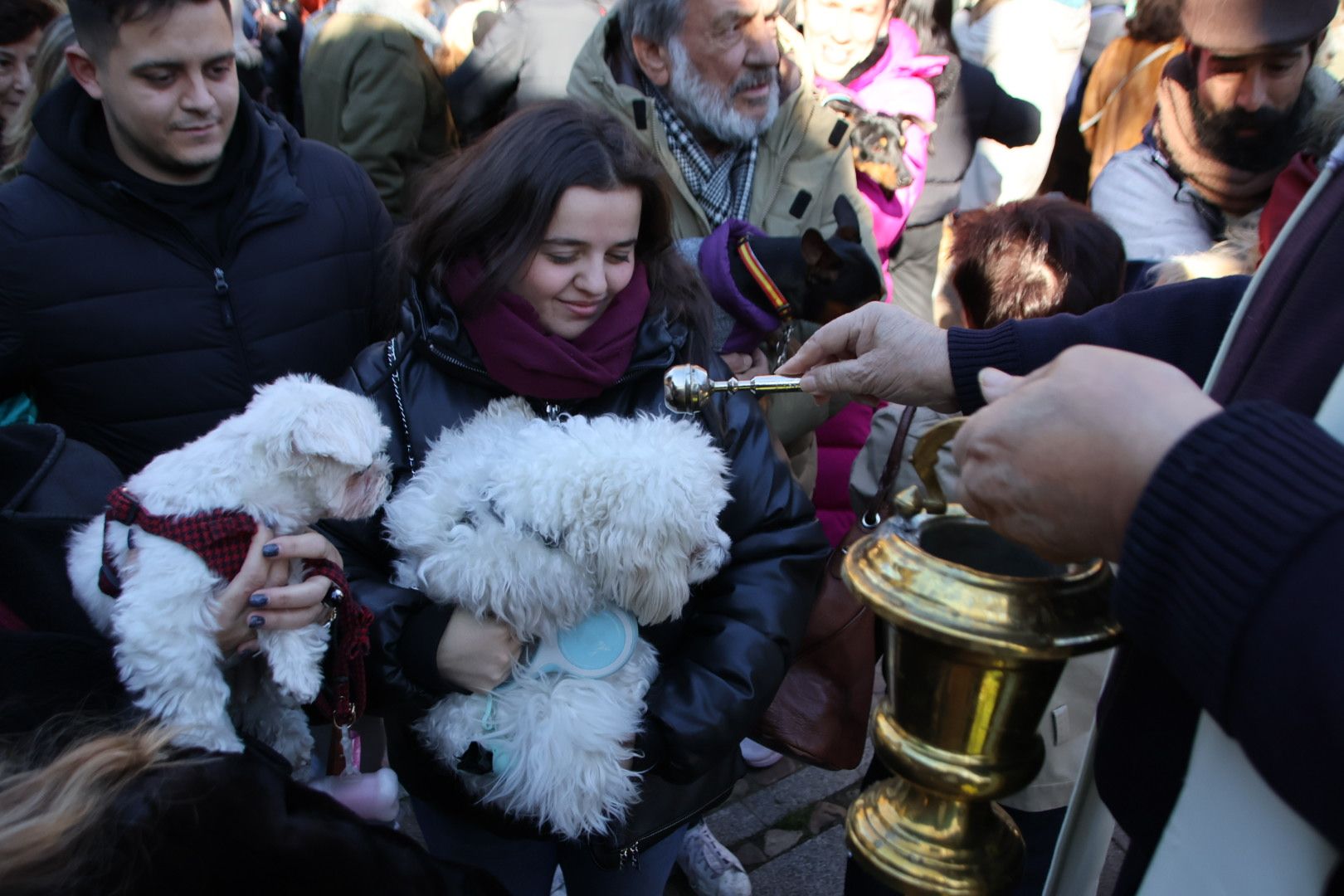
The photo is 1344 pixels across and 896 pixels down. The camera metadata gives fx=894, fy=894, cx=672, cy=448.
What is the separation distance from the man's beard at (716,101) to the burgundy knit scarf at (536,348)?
150 centimetres

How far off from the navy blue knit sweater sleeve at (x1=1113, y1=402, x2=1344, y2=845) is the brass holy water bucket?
14 cm

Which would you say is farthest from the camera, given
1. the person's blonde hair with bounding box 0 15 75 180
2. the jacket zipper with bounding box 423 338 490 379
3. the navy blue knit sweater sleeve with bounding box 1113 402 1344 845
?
the person's blonde hair with bounding box 0 15 75 180

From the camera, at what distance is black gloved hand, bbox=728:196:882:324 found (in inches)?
115

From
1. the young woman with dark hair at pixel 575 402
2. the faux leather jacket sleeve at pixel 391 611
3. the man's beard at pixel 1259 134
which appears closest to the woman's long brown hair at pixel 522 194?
the young woman with dark hair at pixel 575 402

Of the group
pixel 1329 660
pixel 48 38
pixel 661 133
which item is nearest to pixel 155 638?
pixel 1329 660

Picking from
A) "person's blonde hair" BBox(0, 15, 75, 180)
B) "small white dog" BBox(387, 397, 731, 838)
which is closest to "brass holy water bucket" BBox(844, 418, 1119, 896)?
"small white dog" BBox(387, 397, 731, 838)

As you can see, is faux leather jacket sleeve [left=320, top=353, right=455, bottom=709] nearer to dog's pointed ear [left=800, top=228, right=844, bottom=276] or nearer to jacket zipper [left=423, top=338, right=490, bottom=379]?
jacket zipper [left=423, top=338, right=490, bottom=379]

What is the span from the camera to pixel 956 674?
941mm

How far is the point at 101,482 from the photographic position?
1.84 metres

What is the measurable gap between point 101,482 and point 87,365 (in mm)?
710

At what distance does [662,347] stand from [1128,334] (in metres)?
1.08

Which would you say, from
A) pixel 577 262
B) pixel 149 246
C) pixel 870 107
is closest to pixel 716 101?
pixel 870 107

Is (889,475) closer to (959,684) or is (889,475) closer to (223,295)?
(959,684)

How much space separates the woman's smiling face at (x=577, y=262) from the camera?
2199 millimetres
